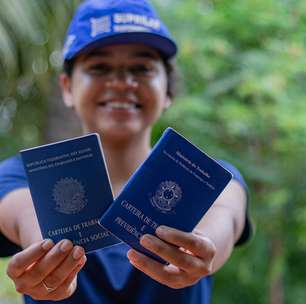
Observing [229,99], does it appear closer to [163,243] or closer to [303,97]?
[303,97]

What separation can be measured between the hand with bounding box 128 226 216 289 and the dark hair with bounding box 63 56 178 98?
0.66 metres

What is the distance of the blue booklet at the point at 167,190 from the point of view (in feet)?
3.38

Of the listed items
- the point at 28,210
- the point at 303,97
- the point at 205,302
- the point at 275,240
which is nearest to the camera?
the point at 28,210

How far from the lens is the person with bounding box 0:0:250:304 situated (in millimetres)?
1409

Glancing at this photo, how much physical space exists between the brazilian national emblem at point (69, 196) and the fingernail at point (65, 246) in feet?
0.17

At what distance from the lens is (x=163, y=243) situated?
1.04m

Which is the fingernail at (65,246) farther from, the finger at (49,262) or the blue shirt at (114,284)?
the blue shirt at (114,284)

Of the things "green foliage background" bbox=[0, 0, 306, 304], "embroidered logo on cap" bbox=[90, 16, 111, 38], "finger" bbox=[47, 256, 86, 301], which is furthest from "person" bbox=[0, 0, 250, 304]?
"green foliage background" bbox=[0, 0, 306, 304]

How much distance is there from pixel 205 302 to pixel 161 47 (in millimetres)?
625

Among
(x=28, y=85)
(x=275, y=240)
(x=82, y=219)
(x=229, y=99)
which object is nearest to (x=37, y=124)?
(x=28, y=85)

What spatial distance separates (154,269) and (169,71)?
718mm

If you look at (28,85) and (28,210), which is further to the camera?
(28,85)

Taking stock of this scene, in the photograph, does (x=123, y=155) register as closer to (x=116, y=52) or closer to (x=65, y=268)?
(x=116, y=52)

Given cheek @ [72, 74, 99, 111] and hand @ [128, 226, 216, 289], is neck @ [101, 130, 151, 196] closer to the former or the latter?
cheek @ [72, 74, 99, 111]
